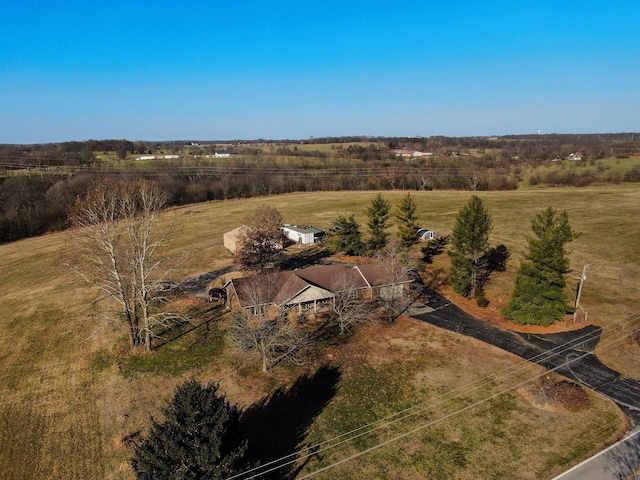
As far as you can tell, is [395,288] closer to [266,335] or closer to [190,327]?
[266,335]

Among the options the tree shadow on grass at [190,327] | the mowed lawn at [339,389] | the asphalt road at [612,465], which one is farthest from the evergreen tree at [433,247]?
the asphalt road at [612,465]

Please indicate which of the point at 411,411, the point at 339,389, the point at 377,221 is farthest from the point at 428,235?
the point at 411,411

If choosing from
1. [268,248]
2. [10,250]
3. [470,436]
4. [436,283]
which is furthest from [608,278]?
[10,250]

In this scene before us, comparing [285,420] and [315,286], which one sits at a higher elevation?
[315,286]

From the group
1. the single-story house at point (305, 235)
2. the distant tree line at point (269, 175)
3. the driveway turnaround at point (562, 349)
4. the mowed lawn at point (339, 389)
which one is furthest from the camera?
the distant tree line at point (269, 175)

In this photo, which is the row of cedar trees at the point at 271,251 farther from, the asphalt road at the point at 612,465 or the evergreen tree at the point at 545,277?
the asphalt road at the point at 612,465

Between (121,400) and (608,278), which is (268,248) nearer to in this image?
(121,400)

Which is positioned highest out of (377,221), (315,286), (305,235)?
(377,221)
